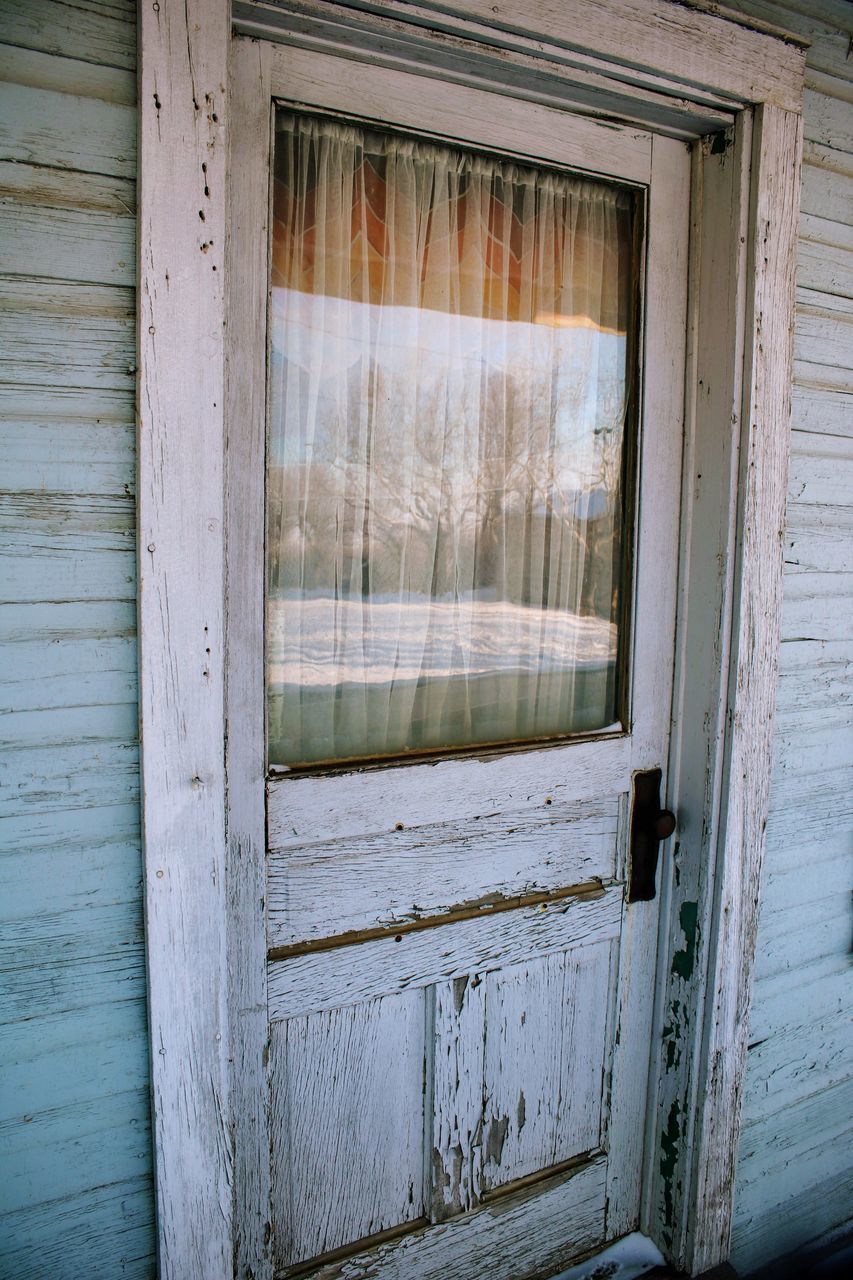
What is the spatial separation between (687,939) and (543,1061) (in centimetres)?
39

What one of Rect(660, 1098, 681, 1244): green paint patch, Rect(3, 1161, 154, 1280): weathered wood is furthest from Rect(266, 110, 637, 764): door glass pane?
Rect(660, 1098, 681, 1244): green paint patch

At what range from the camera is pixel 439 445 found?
149 cm

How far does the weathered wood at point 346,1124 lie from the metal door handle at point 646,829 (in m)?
0.52

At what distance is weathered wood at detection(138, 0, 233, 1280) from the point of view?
111cm

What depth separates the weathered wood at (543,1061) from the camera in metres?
1.63

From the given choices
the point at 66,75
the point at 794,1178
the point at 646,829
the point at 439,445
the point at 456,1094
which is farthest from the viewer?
the point at 794,1178

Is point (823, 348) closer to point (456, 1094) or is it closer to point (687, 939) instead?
point (687, 939)

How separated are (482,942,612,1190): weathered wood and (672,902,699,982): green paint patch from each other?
15 cm

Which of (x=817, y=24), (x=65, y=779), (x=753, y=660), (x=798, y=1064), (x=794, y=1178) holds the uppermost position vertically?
(x=817, y=24)

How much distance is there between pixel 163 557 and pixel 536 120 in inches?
40.7

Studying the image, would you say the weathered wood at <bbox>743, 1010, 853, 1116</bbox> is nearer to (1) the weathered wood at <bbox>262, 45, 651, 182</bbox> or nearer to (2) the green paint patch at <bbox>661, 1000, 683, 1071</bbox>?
(2) the green paint patch at <bbox>661, 1000, 683, 1071</bbox>

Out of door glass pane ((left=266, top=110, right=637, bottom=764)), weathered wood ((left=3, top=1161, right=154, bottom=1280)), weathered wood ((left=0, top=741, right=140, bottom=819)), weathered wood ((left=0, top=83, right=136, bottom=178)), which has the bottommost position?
weathered wood ((left=3, top=1161, right=154, bottom=1280))

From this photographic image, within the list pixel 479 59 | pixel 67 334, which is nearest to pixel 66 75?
pixel 67 334

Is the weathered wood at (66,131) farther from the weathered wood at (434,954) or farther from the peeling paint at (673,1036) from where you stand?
the peeling paint at (673,1036)
